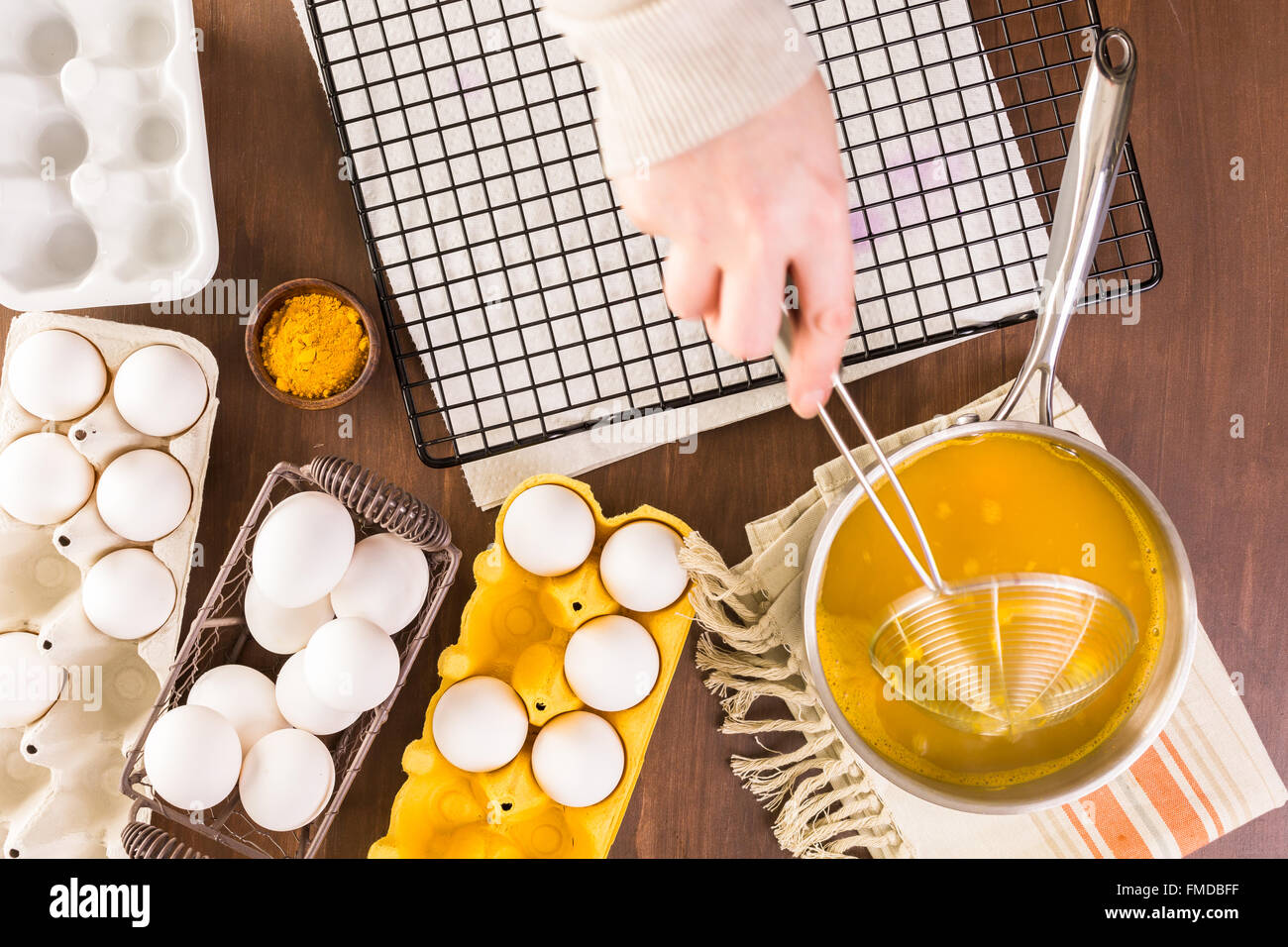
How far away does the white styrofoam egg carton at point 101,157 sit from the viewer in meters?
0.63

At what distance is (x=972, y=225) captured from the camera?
26.9 inches

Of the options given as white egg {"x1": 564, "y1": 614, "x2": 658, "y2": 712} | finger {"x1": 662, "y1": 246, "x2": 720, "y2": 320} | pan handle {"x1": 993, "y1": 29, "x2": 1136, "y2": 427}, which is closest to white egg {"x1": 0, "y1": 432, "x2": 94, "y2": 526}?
white egg {"x1": 564, "y1": 614, "x2": 658, "y2": 712}

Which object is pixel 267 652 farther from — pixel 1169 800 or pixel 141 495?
pixel 1169 800

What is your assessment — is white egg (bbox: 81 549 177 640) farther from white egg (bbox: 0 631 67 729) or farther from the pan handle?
the pan handle

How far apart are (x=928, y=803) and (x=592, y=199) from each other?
1.81 feet

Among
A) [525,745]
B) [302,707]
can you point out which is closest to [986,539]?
[525,745]

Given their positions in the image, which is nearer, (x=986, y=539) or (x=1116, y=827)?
(x=986, y=539)

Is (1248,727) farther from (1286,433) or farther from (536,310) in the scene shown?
(536,310)

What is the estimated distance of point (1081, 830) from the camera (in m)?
0.70

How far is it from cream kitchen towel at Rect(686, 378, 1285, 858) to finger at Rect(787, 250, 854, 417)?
0.24 meters

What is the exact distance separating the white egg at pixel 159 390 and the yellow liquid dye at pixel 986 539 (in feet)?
1.60

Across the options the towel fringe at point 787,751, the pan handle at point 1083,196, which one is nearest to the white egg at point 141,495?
the towel fringe at point 787,751

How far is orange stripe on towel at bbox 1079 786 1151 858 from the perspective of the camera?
702 mm
